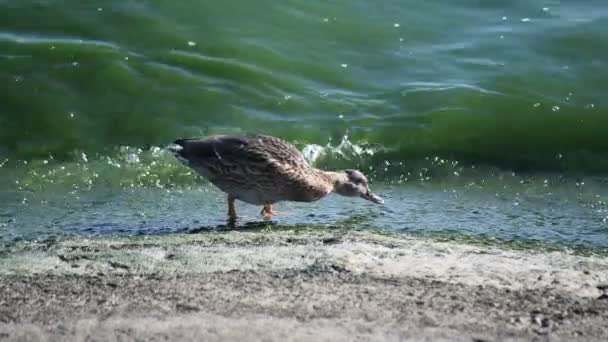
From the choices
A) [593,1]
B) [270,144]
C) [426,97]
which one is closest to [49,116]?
[270,144]

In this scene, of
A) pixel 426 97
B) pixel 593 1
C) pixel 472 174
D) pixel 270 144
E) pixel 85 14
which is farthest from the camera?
pixel 593 1

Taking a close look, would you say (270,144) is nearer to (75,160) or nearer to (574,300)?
(75,160)

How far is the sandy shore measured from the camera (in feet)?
17.2

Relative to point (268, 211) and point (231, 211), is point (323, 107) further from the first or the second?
point (231, 211)

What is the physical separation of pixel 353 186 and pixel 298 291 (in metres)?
3.26

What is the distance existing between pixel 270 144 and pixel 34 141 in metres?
2.96

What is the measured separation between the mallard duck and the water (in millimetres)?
222

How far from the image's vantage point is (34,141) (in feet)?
34.7

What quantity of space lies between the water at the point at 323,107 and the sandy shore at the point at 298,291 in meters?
1.12

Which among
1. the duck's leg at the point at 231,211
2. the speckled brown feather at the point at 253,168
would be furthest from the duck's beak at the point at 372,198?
the duck's leg at the point at 231,211

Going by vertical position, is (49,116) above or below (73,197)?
above

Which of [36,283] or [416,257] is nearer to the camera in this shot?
[36,283]

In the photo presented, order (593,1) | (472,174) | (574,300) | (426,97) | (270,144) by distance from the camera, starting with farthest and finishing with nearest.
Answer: (593,1) → (426,97) → (472,174) → (270,144) → (574,300)

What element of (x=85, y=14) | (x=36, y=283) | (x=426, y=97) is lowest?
(x=36, y=283)
